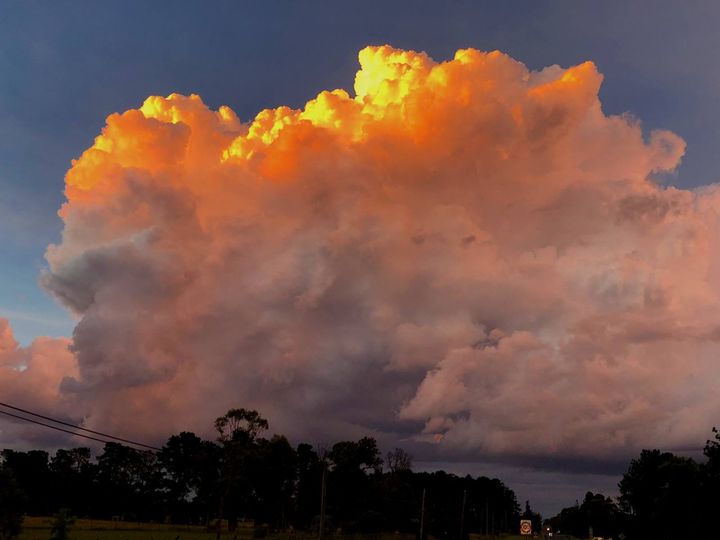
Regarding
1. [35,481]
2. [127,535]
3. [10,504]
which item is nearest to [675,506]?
[10,504]

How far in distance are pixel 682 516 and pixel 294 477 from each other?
10174cm

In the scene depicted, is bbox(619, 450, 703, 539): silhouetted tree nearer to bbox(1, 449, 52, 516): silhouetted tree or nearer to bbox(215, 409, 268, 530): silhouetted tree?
bbox(215, 409, 268, 530): silhouetted tree

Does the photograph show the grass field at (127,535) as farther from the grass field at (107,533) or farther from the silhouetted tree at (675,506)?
the silhouetted tree at (675,506)

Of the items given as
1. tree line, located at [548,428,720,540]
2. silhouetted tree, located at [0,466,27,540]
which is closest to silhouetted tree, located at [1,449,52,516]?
silhouetted tree, located at [0,466,27,540]

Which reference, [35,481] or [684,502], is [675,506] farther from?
[35,481]

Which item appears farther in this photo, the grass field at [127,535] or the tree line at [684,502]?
the grass field at [127,535]

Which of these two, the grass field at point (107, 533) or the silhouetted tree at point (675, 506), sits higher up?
the silhouetted tree at point (675, 506)

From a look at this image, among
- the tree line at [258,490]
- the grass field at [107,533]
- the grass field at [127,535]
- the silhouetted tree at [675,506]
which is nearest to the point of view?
the silhouetted tree at [675,506]

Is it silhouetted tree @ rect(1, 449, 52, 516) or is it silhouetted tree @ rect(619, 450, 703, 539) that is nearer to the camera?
silhouetted tree @ rect(619, 450, 703, 539)

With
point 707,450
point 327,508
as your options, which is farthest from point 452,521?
point 707,450

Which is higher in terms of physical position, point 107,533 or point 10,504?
point 10,504

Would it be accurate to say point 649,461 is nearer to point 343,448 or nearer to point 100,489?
point 343,448

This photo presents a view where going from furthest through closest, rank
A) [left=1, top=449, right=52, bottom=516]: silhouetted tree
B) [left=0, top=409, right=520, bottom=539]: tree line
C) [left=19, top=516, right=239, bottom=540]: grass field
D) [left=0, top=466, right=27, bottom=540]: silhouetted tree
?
[left=1, top=449, right=52, bottom=516]: silhouetted tree → [left=0, top=409, right=520, bottom=539]: tree line → [left=19, top=516, right=239, bottom=540]: grass field → [left=0, top=466, right=27, bottom=540]: silhouetted tree

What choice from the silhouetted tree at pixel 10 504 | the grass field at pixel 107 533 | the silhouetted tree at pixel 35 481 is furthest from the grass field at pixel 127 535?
the silhouetted tree at pixel 35 481
